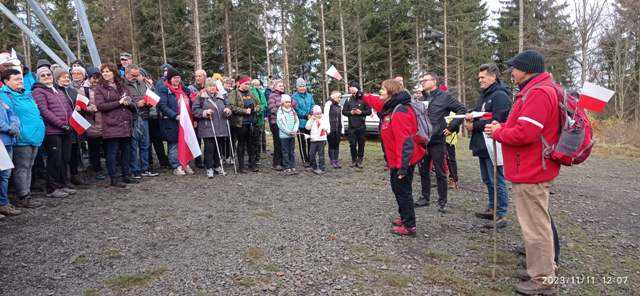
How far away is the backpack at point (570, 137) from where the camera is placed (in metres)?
3.31

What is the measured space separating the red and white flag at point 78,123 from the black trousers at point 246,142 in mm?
2944

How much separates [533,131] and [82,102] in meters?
7.01

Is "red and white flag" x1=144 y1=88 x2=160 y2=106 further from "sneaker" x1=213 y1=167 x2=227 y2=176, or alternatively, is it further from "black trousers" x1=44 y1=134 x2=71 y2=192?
"sneaker" x1=213 y1=167 x2=227 y2=176

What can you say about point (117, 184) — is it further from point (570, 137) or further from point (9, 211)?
point (570, 137)

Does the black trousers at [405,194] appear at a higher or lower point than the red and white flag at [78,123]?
lower

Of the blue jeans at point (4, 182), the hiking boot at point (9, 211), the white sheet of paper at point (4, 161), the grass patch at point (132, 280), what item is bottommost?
the grass patch at point (132, 280)

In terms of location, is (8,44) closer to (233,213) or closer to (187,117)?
(187,117)

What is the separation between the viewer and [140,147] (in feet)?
25.8

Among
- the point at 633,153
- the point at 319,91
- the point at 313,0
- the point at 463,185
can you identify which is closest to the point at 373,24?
the point at 313,0

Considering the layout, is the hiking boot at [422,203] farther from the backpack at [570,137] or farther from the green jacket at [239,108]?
the green jacket at [239,108]

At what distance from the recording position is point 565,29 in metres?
26.1

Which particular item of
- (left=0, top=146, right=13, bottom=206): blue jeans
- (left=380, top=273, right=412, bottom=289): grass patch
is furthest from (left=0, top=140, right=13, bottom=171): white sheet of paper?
(left=380, top=273, right=412, bottom=289): grass patch

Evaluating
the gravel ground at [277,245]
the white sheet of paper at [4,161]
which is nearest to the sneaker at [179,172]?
the gravel ground at [277,245]

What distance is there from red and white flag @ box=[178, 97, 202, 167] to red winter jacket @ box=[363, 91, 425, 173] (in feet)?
14.8
